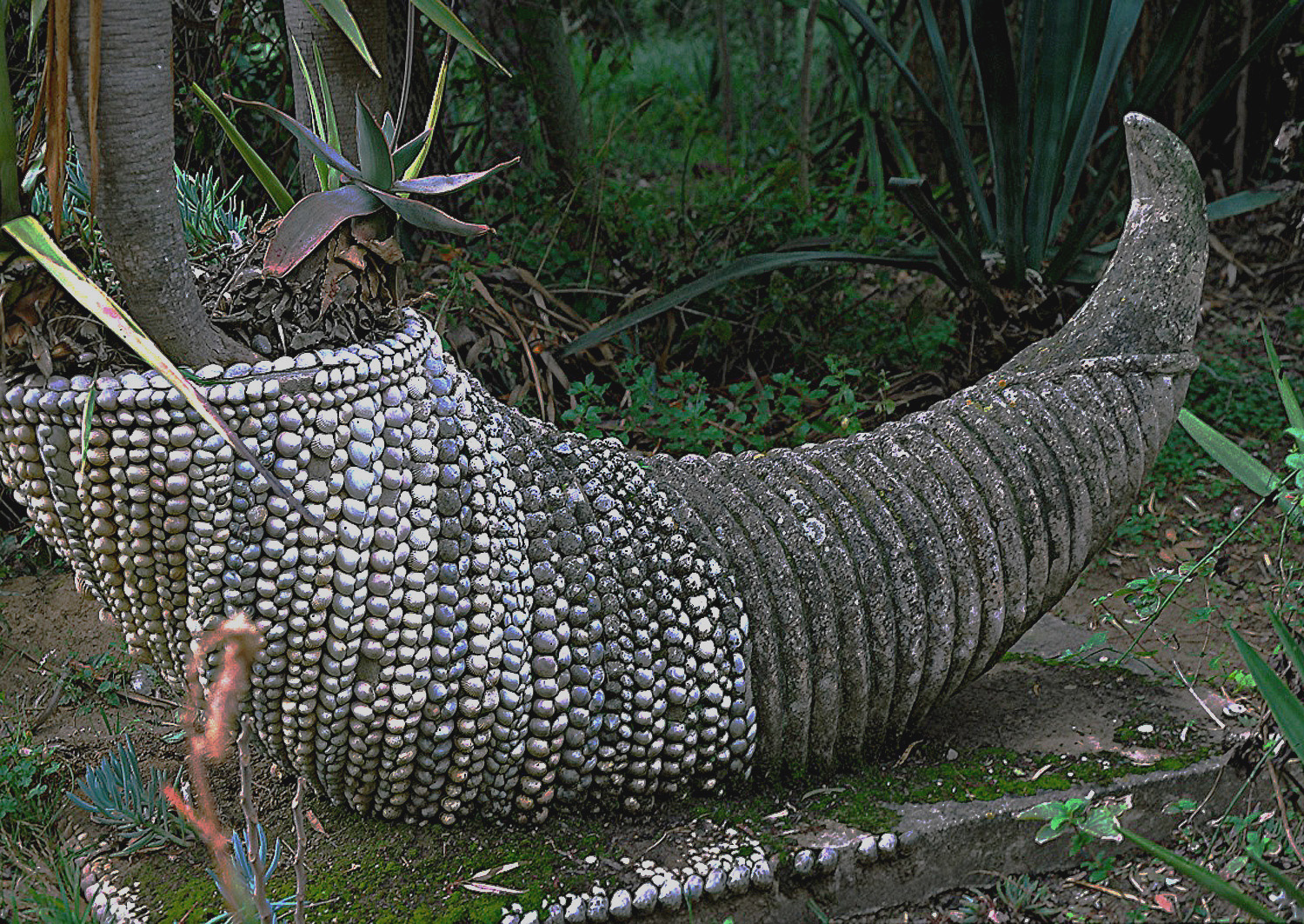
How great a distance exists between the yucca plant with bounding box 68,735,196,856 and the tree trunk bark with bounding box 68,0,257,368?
795 mm

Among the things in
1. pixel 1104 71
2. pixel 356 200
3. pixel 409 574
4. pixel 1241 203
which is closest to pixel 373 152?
pixel 356 200

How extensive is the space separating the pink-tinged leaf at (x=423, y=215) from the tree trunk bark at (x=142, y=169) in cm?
25

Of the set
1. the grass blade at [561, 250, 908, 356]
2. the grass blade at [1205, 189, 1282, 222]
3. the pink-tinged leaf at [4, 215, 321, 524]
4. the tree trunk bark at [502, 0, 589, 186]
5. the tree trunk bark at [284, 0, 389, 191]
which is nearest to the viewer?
the pink-tinged leaf at [4, 215, 321, 524]

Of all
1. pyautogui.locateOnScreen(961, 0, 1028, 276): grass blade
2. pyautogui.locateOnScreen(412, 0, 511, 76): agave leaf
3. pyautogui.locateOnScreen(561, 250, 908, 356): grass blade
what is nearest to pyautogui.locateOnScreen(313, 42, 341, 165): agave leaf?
pyautogui.locateOnScreen(412, 0, 511, 76): agave leaf

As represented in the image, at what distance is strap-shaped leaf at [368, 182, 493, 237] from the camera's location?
150 cm

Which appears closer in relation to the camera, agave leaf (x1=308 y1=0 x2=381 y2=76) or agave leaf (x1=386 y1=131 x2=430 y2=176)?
agave leaf (x1=308 y1=0 x2=381 y2=76)

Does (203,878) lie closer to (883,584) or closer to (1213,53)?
(883,584)

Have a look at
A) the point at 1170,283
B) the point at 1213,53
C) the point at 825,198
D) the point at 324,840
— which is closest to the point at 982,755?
the point at 1170,283

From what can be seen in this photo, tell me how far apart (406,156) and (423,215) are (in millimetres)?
188

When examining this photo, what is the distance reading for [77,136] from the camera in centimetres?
136

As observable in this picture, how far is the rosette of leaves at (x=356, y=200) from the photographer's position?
149 cm

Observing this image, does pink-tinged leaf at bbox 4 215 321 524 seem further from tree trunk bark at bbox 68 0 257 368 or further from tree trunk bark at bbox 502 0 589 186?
tree trunk bark at bbox 502 0 589 186

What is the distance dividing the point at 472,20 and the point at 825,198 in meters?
1.30

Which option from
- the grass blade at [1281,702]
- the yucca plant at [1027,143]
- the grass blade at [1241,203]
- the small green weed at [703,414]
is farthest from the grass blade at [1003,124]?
the grass blade at [1281,702]
